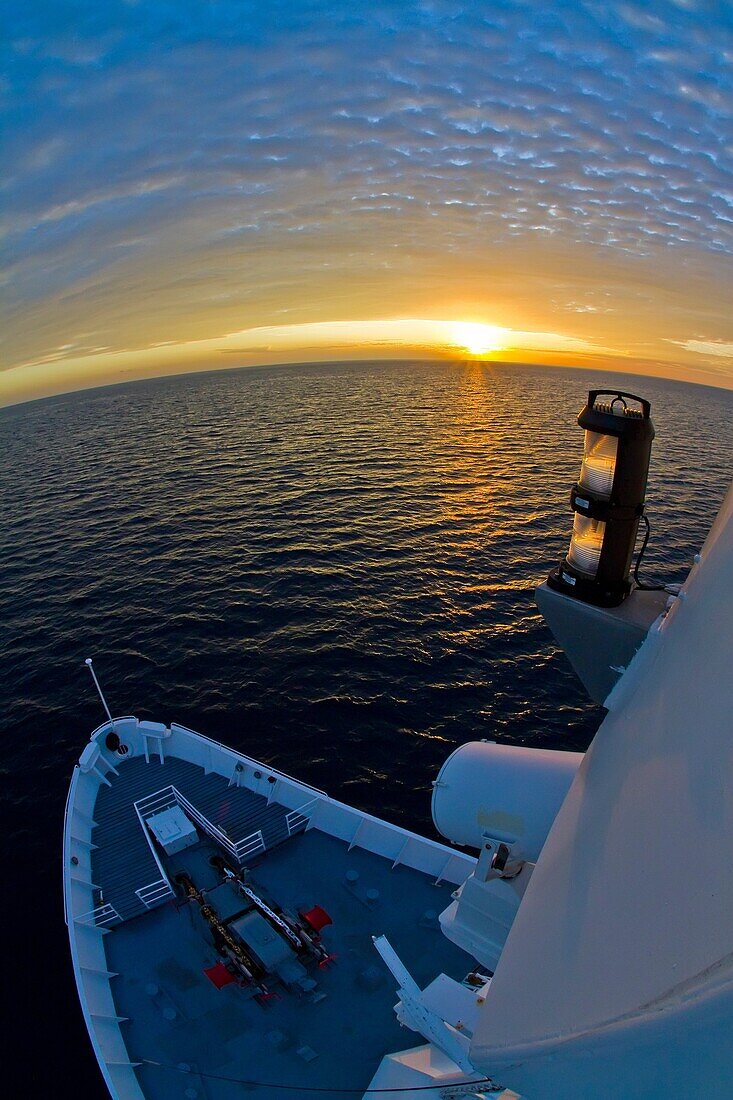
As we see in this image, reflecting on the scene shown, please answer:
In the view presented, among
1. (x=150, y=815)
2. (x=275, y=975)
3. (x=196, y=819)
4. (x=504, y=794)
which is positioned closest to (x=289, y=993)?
(x=275, y=975)

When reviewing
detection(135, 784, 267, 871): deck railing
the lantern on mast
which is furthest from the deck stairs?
the lantern on mast

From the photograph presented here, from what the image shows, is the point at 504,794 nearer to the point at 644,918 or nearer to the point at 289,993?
the point at 644,918

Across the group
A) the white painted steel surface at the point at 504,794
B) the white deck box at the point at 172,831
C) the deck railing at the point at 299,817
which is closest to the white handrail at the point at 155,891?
the white deck box at the point at 172,831

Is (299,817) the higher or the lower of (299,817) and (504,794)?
the lower

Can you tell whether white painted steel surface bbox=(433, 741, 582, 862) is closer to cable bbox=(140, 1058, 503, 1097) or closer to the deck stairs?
cable bbox=(140, 1058, 503, 1097)

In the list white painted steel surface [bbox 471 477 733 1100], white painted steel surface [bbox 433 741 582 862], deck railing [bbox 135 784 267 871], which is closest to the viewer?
white painted steel surface [bbox 471 477 733 1100]

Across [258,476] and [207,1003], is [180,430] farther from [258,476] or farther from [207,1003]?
[207,1003]
